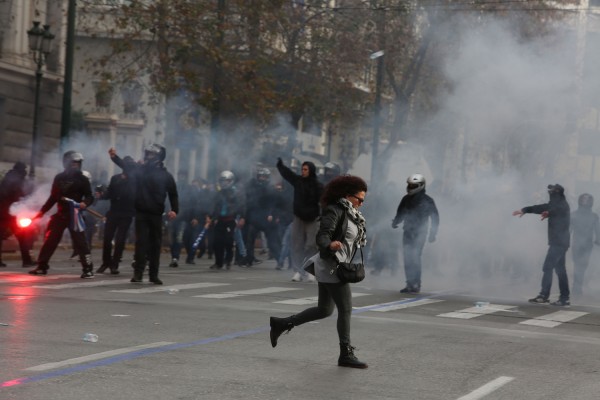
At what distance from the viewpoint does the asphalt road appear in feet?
29.5

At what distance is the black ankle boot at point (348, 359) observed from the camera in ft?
33.4

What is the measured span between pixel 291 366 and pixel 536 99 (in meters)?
17.2

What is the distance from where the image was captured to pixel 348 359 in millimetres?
10242

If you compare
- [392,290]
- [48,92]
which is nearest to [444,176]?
[48,92]

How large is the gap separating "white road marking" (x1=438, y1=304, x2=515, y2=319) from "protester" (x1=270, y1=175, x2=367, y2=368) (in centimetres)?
524

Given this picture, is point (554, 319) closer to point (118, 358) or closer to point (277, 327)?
point (277, 327)

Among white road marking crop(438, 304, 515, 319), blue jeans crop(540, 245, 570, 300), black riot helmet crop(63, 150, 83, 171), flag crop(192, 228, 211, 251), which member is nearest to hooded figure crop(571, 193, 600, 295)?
blue jeans crop(540, 245, 570, 300)

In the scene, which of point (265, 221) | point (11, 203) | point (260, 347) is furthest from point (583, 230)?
point (260, 347)

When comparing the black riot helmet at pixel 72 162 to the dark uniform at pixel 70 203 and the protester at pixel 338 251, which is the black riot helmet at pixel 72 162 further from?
the protester at pixel 338 251

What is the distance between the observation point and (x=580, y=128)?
88.0ft

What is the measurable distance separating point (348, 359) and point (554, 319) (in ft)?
22.0

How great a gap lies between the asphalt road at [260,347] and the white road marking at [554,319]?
45mm

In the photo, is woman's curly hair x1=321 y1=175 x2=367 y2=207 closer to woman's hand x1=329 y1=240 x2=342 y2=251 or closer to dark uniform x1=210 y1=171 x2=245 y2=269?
woman's hand x1=329 y1=240 x2=342 y2=251

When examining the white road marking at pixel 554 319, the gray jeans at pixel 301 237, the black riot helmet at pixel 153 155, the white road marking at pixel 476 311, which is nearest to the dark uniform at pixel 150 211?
the black riot helmet at pixel 153 155
